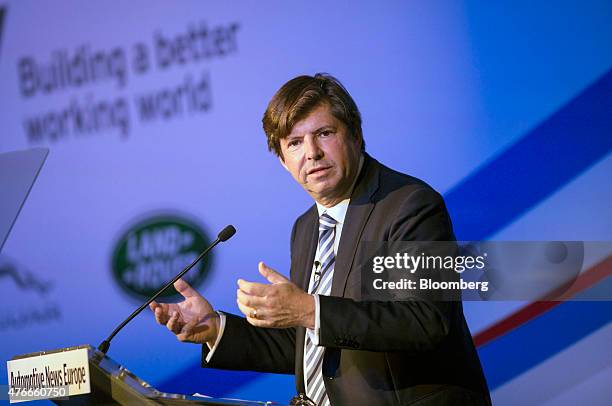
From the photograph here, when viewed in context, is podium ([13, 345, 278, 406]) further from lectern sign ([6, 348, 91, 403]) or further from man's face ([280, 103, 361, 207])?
man's face ([280, 103, 361, 207])

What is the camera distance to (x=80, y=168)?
14.0ft

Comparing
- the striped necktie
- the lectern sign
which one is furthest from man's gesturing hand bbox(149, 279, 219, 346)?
the lectern sign

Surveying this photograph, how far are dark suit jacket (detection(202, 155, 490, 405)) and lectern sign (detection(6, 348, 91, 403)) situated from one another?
0.60 m

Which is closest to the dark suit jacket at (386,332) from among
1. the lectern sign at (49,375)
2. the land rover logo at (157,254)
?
the lectern sign at (49,375)

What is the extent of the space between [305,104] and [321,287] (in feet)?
1.85

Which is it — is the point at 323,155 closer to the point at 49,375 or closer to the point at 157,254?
the point at 49,375

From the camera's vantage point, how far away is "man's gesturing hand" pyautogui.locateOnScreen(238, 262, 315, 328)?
2.19 m

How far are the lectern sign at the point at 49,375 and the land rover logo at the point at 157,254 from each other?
1593 mm

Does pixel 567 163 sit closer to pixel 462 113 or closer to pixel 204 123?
pixel 462 113

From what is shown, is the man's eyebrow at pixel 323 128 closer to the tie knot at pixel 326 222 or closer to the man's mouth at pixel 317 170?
the man's mouth at pixel 317 170

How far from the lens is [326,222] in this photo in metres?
2.89

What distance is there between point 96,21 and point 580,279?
2.44 m

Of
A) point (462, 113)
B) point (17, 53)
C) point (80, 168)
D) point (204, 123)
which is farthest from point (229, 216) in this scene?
point (17, 53)

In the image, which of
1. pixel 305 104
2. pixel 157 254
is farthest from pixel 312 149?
pixel 157 254
